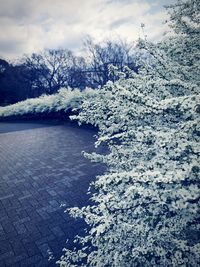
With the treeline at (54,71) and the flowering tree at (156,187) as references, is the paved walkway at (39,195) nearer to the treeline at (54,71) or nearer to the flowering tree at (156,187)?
the flowering tree at (156,187)

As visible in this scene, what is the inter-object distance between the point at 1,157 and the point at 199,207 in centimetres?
934

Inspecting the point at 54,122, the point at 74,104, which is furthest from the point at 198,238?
the point at 54,122

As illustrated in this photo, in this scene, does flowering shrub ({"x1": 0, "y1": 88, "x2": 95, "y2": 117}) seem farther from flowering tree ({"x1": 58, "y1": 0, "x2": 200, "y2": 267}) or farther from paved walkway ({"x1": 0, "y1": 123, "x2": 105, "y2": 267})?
flowering tree ({"x1": 58, "y1": 0, "x2": 200, "y2": 267})

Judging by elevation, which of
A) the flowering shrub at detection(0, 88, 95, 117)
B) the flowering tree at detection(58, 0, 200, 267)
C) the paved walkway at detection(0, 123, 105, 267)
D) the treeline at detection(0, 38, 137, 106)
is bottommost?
the paved walkway at detection(0, 123, 105, 267)

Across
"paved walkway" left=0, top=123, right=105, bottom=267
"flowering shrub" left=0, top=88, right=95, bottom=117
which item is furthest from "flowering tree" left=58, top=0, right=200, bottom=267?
"flowering shrub" left=0, top=88, right=95, bottom=117

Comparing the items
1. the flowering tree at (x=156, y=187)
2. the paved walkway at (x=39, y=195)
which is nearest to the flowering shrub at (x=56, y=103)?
the paved walkway at (x=39, y=195)

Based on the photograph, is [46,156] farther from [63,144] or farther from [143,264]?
[143,264]

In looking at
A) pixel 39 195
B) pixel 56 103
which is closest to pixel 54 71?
pixel 56 103

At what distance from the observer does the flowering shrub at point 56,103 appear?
45.1 ft

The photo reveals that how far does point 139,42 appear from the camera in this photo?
3.71 meters

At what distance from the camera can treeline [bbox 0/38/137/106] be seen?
3610 centimetres

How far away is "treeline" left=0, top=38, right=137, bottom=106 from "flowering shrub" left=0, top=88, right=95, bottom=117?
15579 millimetres

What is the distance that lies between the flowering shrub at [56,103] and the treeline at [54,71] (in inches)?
613

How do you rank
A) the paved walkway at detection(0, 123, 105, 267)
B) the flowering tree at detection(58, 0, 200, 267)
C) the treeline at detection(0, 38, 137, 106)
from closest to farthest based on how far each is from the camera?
the flowering tree at detection(58, 0, 200, 267) < the paved walkway at detection(0, 123, 105, 267) < the treeline at detection(0, 38, 137, 106)
